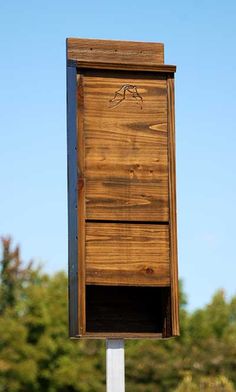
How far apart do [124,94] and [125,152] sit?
10.7 inches

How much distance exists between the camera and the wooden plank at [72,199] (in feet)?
14.8

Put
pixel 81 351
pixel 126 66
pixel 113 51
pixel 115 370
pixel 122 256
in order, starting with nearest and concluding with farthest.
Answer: pixel 115 370 → pixel 122 256 → pixel 126 66 → pixel 113 51 → pixel 81 351

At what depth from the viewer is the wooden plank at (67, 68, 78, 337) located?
4520mm

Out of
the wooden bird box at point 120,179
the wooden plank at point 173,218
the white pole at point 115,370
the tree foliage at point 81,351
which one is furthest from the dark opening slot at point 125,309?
the tree foliage at point 81,351

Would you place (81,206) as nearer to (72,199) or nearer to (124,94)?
(72,199)

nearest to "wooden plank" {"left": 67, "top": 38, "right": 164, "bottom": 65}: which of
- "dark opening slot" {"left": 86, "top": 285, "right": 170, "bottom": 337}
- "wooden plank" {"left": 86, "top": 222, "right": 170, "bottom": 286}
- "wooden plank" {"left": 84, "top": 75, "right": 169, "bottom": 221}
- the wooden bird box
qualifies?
the wooden bird box

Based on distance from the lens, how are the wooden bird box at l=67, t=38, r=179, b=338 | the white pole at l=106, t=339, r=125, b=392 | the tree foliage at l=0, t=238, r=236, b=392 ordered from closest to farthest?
the white pole at l=106, t=339, r=125, b=392 → the wooden bird box at l=67, t=38, r=179, b=338 → the tree foliage at l=0, t=238, r=236, b=392

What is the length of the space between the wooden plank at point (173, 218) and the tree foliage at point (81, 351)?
22.2 meters

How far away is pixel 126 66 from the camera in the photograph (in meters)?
4.64

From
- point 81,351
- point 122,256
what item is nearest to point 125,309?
point 122,256

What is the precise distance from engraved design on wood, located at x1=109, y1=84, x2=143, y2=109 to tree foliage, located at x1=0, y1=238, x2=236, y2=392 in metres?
22.3

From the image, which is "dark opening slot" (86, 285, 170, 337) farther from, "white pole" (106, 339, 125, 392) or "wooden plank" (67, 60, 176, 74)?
"wooden plank" (67, 60, 176, 74)

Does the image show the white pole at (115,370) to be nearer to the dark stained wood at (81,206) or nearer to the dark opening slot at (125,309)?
the dark stained wood at (81,206)

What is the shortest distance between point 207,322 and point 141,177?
25944mm
